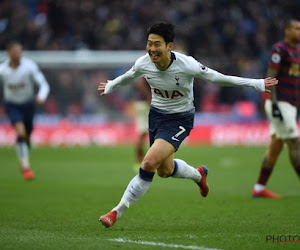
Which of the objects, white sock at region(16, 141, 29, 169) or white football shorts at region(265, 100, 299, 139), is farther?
white sock at region(16, 141, 29, 169)

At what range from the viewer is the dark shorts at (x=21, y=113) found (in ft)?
45.5

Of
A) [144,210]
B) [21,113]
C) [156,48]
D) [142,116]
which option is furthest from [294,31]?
[142,116]

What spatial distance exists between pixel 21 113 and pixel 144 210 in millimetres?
5929

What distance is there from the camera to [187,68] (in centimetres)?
754

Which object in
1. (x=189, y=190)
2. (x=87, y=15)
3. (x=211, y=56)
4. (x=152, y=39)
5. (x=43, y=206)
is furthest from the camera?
(x=87, y=15)

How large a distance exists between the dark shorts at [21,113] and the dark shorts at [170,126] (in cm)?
646

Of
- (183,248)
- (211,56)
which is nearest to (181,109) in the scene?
(183,248)

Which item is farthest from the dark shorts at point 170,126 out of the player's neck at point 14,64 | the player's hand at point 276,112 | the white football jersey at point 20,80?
the player's neck at point 14,64

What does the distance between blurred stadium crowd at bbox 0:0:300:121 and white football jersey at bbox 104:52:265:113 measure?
17118 millimetres

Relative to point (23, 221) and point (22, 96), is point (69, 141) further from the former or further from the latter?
point (23, 221)

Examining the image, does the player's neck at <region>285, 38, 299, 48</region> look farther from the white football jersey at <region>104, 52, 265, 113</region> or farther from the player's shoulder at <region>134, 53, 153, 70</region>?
the player's shoulder at <region>134, 53, 153, 70</region>

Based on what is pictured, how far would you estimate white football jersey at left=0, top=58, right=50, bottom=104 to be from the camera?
13852 mm

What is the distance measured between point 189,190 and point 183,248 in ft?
19.1

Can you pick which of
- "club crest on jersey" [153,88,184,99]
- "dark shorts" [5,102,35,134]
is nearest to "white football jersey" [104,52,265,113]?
"club crest on jersey" [153,88,184,99]
